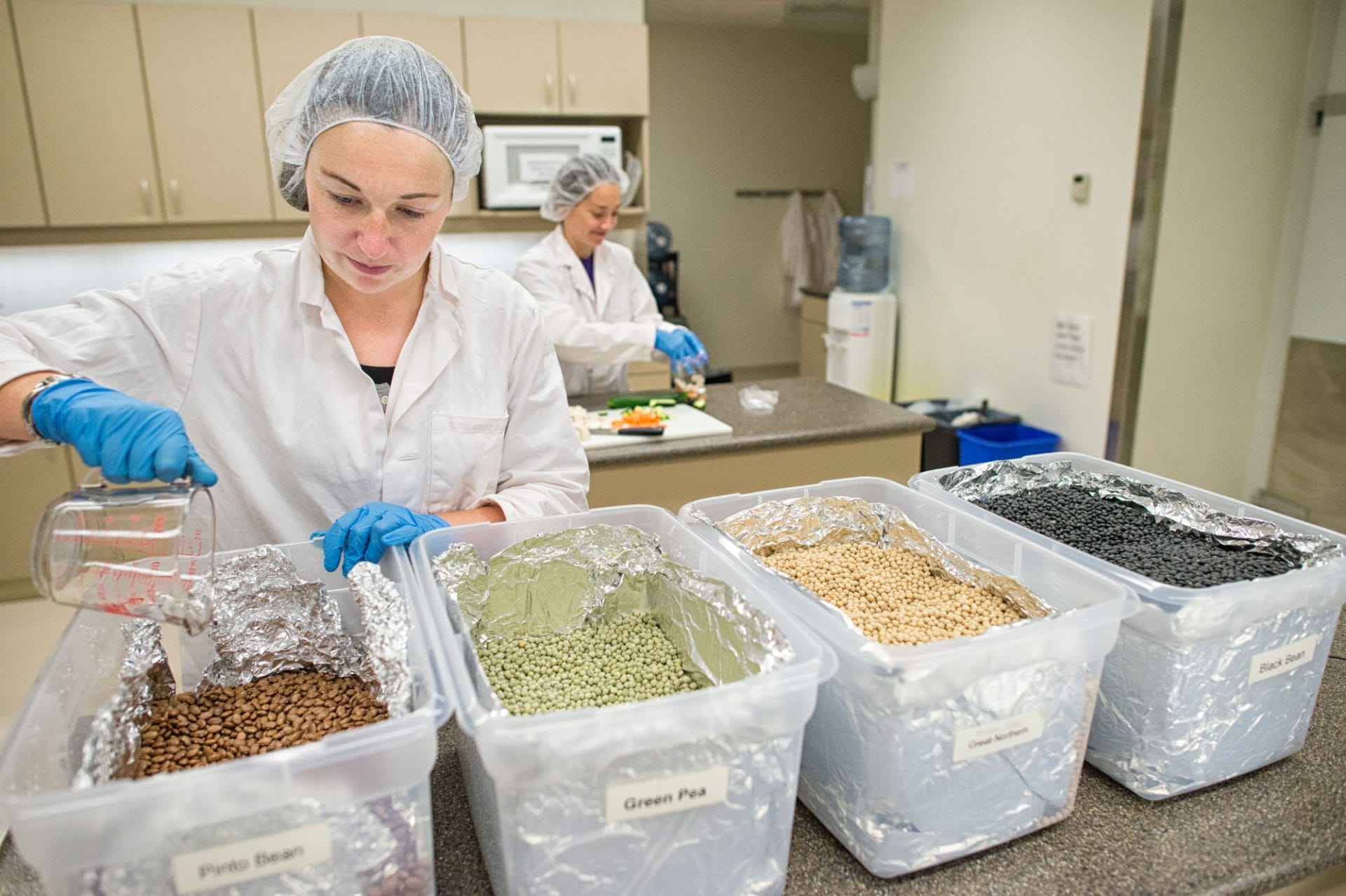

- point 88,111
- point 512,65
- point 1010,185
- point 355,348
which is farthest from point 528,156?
point 355,348

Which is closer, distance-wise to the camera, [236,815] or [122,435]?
[236,815]

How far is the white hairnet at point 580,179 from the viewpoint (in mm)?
3070

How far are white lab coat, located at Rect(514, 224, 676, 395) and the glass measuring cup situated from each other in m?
2.03

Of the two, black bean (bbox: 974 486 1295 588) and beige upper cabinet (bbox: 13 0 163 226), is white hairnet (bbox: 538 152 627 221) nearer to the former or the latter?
beige upper cabinet (bbox: 13 0 163 226)

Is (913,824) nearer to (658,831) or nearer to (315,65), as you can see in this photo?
(658,831)

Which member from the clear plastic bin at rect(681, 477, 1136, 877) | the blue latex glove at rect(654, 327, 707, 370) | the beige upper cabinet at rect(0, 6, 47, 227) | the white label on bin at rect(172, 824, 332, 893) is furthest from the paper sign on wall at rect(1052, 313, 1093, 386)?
the beige upper cabinet at rect(0, 6, 47, 227)

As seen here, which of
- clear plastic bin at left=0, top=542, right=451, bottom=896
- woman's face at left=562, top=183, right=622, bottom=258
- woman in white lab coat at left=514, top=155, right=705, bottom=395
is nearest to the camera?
clear plastic bin at left=0, top=542, right=451, bottom=896

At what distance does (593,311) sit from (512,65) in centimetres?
125

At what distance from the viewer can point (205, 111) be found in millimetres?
3293

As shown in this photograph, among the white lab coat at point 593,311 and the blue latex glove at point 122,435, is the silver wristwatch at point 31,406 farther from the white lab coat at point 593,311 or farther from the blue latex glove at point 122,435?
the white lab coat at point 593,311

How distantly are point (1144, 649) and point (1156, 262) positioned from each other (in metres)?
2.47

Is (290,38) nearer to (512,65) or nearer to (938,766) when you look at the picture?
(512,65)

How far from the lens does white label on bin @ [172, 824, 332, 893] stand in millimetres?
606

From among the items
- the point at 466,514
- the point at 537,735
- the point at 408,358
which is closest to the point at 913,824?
the point at 537,735
